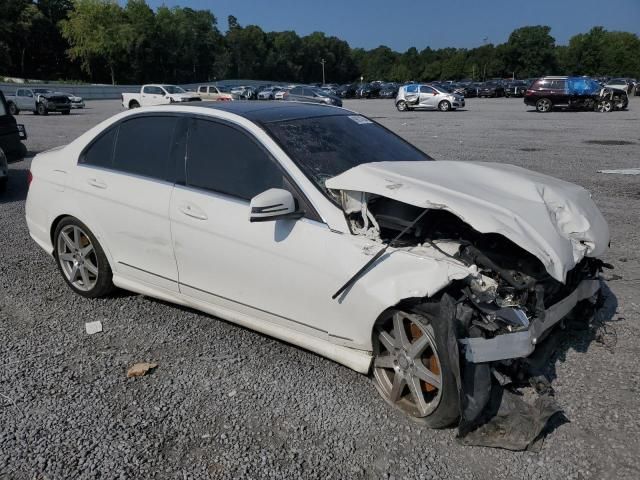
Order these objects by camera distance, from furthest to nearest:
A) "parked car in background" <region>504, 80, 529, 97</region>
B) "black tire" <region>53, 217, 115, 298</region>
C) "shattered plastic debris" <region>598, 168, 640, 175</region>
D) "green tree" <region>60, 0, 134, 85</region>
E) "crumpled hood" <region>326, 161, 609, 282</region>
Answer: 1. "green tree" <region>60, 0, 134, 85</region>
2. "parked car in background" <region>504, 80, 529, 97</region>
3. "shattered plastic debris" <region>598, 168, 640, 175</region>
4. "black tire" <region>53, 217, 115, 298</region>
5. "crumpled hood" <region>326, 161, 609, 282</region>

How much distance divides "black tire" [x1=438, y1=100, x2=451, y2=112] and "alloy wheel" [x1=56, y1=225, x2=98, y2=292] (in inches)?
1225

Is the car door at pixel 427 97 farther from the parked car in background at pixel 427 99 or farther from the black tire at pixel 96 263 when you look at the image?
the black tire at pixel 96 263

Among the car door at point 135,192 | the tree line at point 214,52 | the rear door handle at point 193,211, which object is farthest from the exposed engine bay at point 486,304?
the tree line at point 214,52

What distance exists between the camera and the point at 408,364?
2980 millimetres

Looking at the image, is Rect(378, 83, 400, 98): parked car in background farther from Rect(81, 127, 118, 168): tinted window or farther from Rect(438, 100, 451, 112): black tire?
Rect(81, 127, 118, 168): tinted window

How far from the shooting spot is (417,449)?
280 centimetres

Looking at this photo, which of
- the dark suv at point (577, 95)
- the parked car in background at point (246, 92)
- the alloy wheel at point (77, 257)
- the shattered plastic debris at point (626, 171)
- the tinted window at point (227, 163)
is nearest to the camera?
the tinted window at point (227, 163)

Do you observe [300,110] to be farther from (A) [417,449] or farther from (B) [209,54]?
(B) [209,54]

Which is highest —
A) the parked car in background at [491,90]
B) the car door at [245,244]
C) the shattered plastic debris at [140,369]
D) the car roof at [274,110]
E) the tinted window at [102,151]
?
the parked car in background at [491,90]

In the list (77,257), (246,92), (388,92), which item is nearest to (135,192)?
(77,257)

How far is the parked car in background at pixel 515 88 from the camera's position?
5372 cm

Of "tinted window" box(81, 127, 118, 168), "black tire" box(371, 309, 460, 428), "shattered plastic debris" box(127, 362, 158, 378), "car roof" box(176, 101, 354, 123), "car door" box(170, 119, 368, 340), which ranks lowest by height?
"shattered plastic debris" box(127, 362, 158, 378)

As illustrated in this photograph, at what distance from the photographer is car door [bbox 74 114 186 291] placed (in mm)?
3910

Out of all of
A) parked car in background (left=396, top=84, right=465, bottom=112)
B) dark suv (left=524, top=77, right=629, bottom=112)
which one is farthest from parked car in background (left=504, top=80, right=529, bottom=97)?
dark suv (left=524, top=77, right=629, bottom=112)
